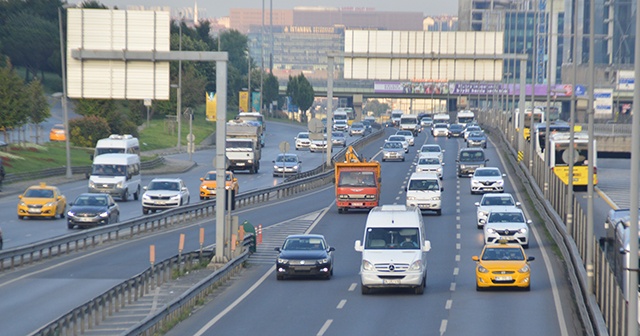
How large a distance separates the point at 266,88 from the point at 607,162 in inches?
3396

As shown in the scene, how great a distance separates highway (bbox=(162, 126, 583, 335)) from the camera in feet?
89.5

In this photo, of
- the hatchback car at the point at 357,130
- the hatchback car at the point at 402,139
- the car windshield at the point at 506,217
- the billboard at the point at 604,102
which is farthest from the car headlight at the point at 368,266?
the hatchback car at the point at 357,130

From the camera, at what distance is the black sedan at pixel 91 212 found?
4788 centimetres

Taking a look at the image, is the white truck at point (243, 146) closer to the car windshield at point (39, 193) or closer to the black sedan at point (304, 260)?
the car windshield at point (39, 193)

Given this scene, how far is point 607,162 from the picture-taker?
117 meters

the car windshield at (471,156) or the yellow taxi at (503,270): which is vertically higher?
the car windshield at (471,156)

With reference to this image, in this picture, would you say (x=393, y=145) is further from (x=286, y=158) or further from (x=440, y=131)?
(x=440, y=131)

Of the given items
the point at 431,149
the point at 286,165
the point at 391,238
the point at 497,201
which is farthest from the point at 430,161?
the point at 391,238

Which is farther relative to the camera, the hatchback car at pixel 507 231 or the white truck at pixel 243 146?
the white truck at pixel 243 146

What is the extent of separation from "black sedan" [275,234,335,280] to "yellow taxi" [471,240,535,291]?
505 centimetres

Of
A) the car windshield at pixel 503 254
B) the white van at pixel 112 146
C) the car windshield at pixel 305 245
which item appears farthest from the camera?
the white van at pixel 112 146

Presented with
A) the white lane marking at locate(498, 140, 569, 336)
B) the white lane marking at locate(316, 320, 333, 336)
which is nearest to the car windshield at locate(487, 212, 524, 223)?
the white lane marking at locate(498, 140, 569, 336)

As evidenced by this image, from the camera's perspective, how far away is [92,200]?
49.5 meters

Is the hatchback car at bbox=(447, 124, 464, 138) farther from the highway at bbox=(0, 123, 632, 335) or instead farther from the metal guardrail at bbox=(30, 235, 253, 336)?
the metal guardrail at bbox=(30, 235, 253, 336)
